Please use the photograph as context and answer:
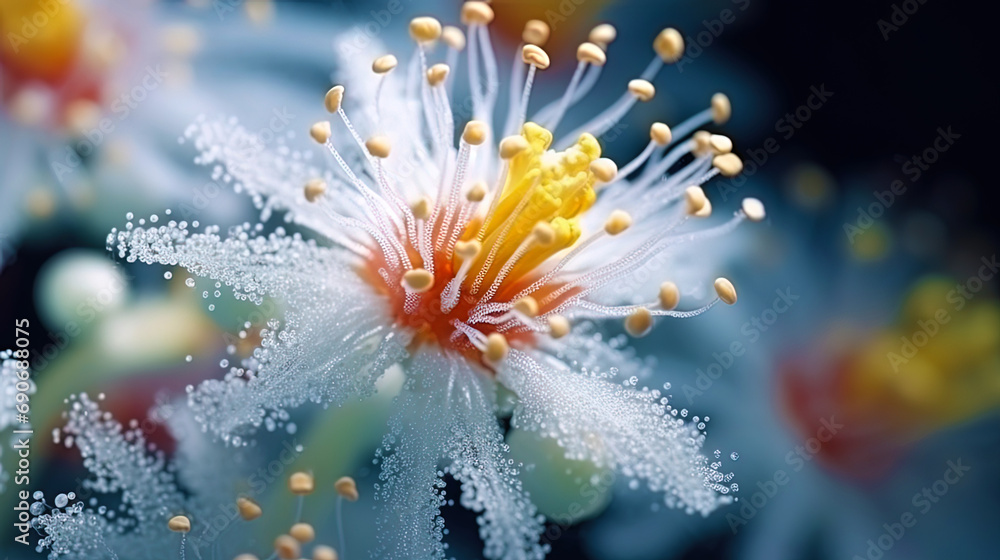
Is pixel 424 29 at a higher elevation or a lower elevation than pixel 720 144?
lower

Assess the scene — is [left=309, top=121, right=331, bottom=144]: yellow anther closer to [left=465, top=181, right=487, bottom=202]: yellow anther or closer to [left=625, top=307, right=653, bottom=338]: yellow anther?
[left=465, top=181, right=487, bottom=202]: yellow anther

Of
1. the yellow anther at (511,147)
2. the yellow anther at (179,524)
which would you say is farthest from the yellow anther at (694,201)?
the yellow anther at (179,524)

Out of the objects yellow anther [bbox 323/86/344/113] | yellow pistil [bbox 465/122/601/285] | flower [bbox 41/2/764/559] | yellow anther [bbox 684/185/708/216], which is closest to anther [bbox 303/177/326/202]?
flower [bbox 41/2/764/559]

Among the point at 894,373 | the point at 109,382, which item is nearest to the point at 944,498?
the point at 894,373

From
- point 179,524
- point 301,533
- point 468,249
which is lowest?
point 179,524

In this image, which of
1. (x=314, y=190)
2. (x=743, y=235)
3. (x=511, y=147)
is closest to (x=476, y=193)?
(x=511, y=147)

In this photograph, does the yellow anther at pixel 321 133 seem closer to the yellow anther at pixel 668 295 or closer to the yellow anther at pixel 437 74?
the yellow anther at pixel 437 74

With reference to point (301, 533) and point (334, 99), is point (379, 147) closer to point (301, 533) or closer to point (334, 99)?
point (334, 99)
